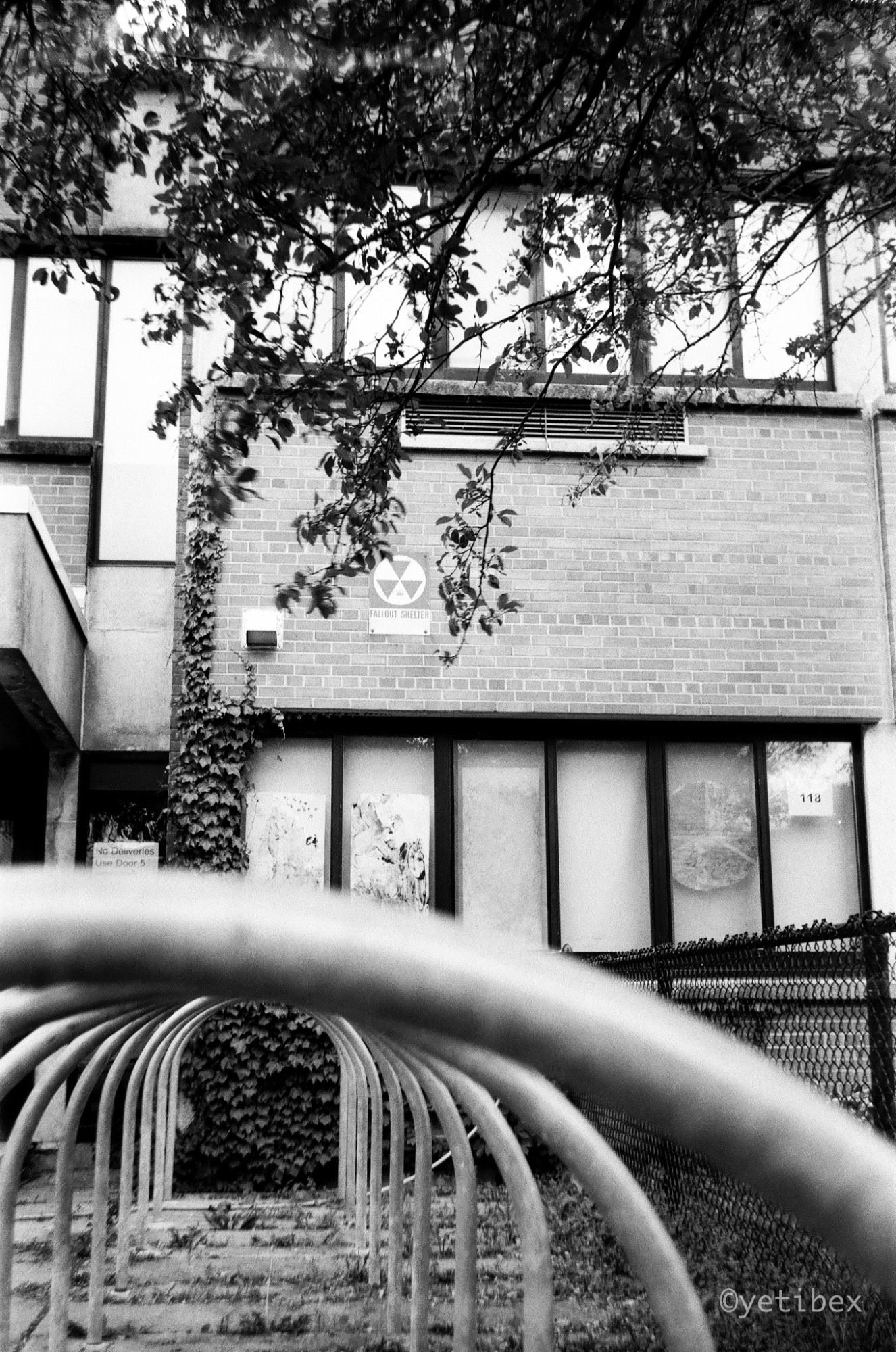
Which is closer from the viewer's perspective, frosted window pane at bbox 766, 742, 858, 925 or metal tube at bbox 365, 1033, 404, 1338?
metal tube at bbox 365, 1033, 404, 1338

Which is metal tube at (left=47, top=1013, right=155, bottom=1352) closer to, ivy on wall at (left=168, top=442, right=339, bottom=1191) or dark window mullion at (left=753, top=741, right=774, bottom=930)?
ivy on wall at (left=168, top=442, right=339, bottom=1191)

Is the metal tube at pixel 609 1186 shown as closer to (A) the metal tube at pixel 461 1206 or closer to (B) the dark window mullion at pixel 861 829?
(A) the metal tube at pixel 461 1206

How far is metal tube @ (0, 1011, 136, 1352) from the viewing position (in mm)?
3082

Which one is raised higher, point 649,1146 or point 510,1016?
point 510,1016

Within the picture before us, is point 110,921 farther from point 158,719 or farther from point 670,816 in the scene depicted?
point 158,719

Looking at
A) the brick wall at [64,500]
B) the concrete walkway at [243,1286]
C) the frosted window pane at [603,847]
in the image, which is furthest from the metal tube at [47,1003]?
the brick wall at [64,500]

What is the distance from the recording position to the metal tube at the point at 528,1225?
64.6 inches

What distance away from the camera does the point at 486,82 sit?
586 centimetres

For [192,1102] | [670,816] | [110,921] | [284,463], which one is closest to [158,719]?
[284,463]

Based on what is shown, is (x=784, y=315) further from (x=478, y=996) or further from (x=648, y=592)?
(x=478, y=996)

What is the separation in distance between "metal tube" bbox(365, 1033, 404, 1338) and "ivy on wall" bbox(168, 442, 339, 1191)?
11.6ft

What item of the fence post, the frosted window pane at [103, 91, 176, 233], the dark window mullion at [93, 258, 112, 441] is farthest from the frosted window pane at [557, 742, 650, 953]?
the frosted window pane at [103, 91, 176, 233]

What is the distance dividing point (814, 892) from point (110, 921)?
9015mm

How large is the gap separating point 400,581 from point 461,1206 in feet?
20.7
